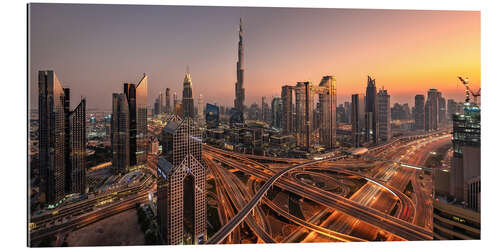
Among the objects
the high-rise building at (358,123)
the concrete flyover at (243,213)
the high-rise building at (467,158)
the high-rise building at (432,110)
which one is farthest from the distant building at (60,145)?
the high-rise building at (358,123)

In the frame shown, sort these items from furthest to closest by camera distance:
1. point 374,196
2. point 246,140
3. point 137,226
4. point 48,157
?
point 246,140
point 374,196
point 48,157
point 137,226

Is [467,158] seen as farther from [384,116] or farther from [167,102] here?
[167,102]

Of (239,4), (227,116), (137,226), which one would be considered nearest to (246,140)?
(227,116)

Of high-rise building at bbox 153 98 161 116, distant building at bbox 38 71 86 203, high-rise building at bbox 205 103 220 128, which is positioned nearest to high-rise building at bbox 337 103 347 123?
high-rise building at bbox 205 103 220 128

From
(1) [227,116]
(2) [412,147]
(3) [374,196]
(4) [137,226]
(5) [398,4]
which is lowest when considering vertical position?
(4) [137,226]

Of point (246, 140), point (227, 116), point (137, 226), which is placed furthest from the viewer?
point (246, 140)

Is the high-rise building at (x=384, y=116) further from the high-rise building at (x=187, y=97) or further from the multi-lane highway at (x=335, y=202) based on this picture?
the high-rise building at (x=187, y=97)

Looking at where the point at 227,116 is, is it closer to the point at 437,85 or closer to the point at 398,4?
the point at 398,4
